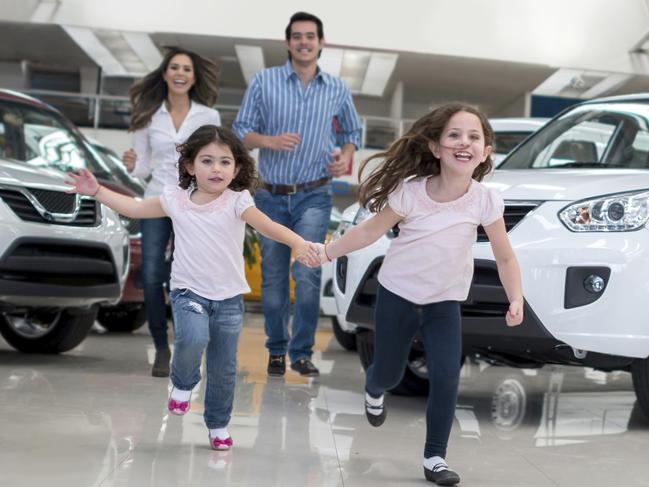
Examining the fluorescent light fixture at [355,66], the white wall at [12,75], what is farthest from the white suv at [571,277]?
the white wall at [12,75]

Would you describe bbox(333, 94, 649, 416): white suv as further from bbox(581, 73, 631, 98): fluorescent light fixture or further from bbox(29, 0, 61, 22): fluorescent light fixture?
bbox(581, 73, 631, 98): fluorescent light fixture

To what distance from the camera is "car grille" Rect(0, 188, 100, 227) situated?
21.6 feet

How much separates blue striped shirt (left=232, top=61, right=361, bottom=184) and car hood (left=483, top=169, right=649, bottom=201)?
1427 millimetres

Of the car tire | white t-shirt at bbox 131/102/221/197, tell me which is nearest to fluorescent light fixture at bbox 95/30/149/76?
white t-shirt at bbox 131/102/221/197

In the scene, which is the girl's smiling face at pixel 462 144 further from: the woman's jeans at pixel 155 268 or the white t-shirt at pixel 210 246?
the woman's jeans at pixel 155 268

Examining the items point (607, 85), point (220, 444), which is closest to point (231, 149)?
point (220, 444)

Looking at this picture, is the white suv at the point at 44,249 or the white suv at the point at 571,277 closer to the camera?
the white suv at the point at 571,277

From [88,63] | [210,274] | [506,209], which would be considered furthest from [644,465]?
[88,63]

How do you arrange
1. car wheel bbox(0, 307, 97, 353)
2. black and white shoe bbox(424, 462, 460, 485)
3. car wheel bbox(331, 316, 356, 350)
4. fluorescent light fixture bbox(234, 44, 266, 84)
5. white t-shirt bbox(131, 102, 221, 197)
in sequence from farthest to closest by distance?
fluorescent light fixture bbox(234, 44, 266, 84)
car wheel bbox(331, 316, 356, 350)
car wheel bbox(0, 307, 97, 353)
white t-shirt bbox(131, 102, 221, 197)
black and white shoe bbox(424, 462, 460, 485)

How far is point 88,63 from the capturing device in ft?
102

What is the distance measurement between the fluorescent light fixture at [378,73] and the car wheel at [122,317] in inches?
646

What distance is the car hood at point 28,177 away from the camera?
664 cm

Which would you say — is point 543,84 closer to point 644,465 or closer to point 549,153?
point 549,153

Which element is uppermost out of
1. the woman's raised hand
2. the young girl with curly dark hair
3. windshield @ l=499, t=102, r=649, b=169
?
windshield @ l=499, t=102, r=649, b=169
